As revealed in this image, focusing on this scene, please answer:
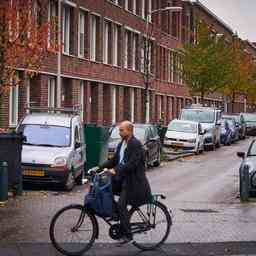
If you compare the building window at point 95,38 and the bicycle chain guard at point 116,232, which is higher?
the building window at point 95,38

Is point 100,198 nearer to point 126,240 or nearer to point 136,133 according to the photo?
point 126,240

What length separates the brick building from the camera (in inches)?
1422

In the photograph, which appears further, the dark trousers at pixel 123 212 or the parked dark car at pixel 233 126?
the parked dark car at pixel 233 126

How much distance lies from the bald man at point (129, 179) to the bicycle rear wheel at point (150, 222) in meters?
0.15

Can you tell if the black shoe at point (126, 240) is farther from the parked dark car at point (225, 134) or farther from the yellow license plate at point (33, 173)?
the parked dark car at point (225, 134)

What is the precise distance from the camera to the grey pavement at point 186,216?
12211 mm

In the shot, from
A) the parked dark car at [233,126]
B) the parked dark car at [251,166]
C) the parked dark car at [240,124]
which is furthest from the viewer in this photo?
the parked dark car at [240,124]

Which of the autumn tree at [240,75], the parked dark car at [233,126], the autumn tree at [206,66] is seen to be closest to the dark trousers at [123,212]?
the parked dark car at [233,126]

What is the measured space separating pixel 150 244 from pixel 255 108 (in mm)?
113200

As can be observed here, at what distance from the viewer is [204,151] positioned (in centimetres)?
4447

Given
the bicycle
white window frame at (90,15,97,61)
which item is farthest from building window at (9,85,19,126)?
the bicycle

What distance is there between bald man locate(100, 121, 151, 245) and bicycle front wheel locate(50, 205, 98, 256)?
0.44 meters

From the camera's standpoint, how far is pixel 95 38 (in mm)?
46281

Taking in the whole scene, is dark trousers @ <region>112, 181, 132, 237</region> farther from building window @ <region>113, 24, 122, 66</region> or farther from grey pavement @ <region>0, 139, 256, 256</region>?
building window @ <region>113, 24, 122, 66</region>
